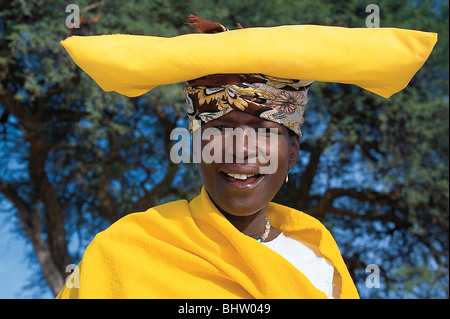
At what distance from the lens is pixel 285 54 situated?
1.84 m

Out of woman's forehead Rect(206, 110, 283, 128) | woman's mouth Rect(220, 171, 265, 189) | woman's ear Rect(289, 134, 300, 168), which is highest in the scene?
woman's forehead Rect(206, 110, 283, 128)

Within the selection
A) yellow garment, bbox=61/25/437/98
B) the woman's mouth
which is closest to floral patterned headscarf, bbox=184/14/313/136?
yellow garment, bbox=61/25/437/98

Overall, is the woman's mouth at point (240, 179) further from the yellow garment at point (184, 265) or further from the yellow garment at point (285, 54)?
the yellow garment at point (285, 54)

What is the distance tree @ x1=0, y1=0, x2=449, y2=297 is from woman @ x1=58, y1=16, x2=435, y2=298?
4.08 metres

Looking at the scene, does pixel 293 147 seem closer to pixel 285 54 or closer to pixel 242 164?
pixel 242 164

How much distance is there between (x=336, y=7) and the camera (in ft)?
22.6

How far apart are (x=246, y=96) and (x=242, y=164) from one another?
245 millimetres

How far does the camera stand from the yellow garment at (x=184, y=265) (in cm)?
195

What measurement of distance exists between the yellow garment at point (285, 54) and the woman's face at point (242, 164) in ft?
0.74

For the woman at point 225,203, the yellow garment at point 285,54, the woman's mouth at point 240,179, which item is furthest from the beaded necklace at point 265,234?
the yellow garment at point 285,54

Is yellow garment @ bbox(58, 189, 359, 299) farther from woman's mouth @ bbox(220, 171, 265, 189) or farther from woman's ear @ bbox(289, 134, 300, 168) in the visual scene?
woman's ear @ bbox(289, 134, 300, 168)

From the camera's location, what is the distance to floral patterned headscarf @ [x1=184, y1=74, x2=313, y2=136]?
2.03 m
